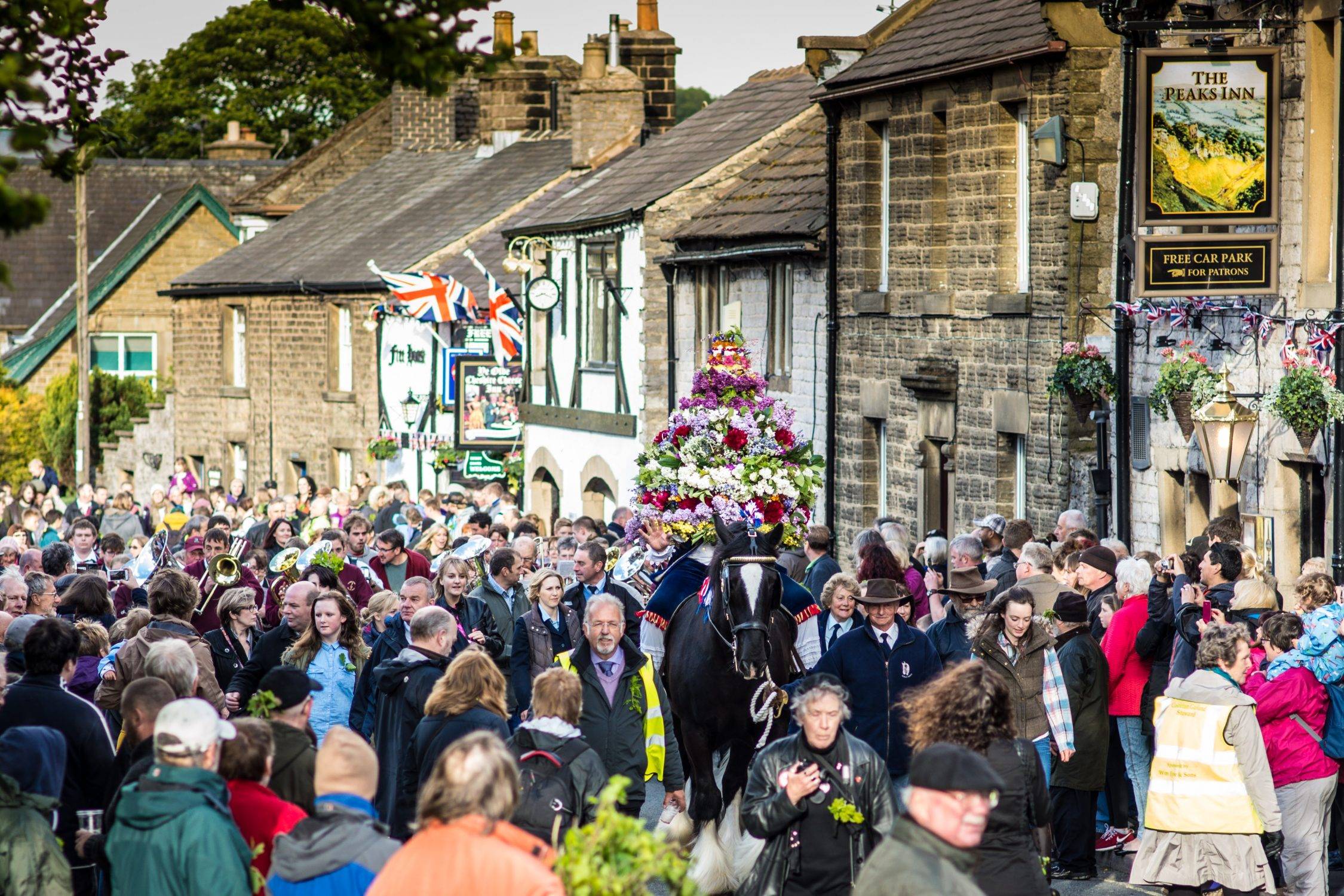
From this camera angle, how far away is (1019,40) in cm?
1877

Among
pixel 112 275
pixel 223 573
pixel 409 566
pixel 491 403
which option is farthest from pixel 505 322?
pixel 112 275

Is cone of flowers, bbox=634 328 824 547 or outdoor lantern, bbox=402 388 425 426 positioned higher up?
cone of flowers, bbox=634 328 824 547

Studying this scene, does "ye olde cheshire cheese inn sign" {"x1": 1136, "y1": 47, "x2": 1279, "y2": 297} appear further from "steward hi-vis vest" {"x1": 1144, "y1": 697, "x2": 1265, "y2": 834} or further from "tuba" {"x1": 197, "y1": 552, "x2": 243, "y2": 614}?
"tuba" {"x1": 197, "y1": 552, "x2": 243, "y2": 614}

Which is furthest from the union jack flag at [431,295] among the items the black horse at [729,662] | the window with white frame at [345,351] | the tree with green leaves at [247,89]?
the tree with green leaves at [247,89]

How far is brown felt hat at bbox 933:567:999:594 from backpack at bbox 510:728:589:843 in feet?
17.5

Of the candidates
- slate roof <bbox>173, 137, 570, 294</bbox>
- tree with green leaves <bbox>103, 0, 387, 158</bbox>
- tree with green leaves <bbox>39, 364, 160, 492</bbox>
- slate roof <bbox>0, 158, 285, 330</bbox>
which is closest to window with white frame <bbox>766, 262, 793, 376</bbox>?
slate roof <bbox>173, 137, 570, 294</bbox>

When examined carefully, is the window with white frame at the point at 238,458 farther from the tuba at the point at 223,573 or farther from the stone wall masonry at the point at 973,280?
the tuba at the point at 223,573

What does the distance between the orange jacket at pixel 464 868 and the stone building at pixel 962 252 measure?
41.9 feet

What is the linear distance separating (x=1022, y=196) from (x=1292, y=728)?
382 inches

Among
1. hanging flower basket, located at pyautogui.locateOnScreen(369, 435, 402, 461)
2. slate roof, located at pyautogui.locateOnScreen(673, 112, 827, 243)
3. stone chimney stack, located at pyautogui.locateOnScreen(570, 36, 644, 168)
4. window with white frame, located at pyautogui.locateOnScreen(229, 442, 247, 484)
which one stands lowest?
window with white frame, located at pyautogui.locateOnScreen(229, 442, 247, 484)

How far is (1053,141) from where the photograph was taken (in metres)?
17.7

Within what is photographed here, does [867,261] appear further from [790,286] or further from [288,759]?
[288,759]

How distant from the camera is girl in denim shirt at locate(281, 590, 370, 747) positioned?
11422 millimetres

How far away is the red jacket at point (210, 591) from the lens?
1438 cm
